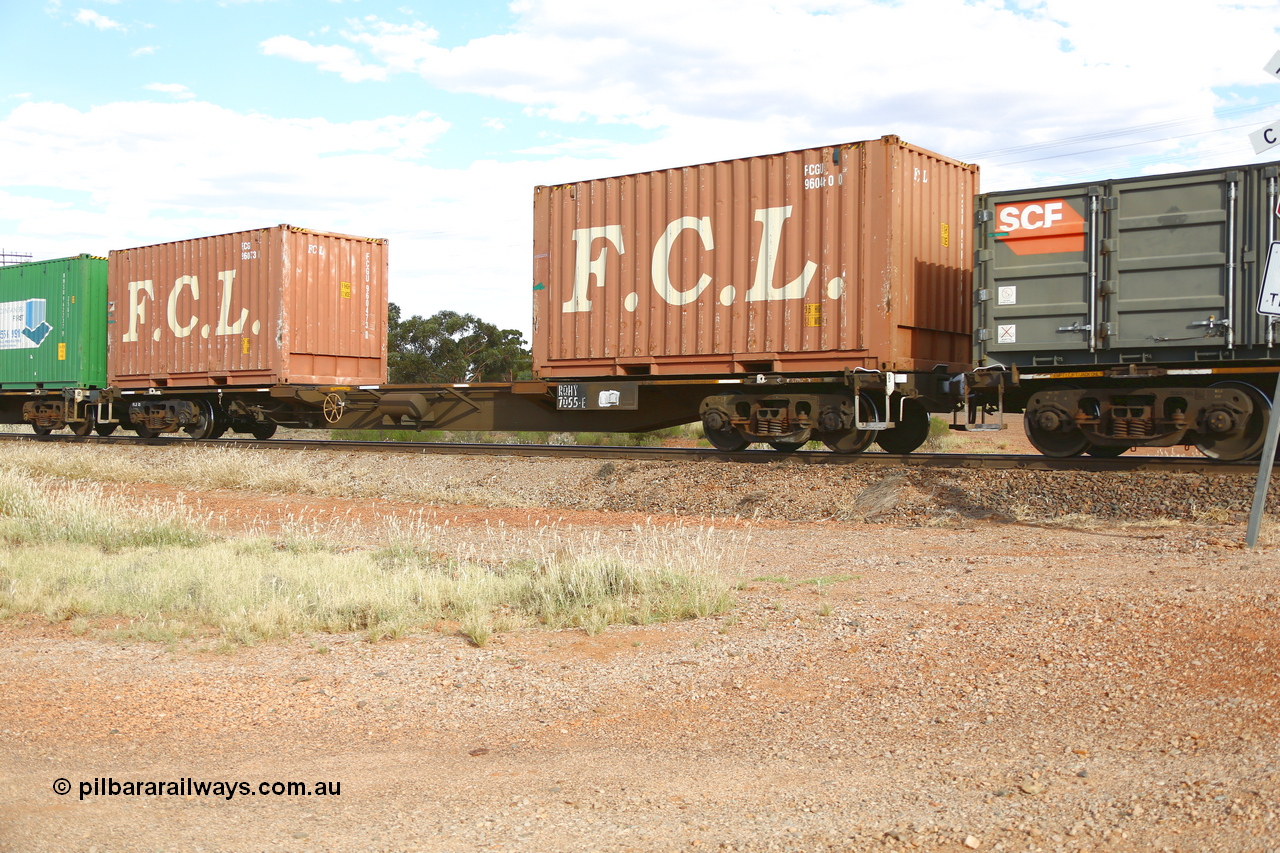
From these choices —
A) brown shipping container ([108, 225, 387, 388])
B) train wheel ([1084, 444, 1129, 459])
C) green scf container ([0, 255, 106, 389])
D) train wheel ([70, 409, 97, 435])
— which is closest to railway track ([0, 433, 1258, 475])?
train wheel ([1084, 444, 1129, 459])

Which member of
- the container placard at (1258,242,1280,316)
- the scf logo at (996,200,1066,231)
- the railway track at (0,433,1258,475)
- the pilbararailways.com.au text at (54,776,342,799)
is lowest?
the pilbararailways.com.au text at (54,776,342,799)

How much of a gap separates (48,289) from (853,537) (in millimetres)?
18644

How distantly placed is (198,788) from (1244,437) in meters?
9.87

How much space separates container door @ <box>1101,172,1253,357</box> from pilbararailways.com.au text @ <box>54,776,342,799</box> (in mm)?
9093

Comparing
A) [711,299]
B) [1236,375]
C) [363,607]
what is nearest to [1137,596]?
[363,607]

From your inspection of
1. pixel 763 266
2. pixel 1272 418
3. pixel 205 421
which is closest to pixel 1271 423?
pixel 1272 418

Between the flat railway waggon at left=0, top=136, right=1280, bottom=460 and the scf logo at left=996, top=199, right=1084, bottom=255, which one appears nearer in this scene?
the flat railway waggon at left=0, top=136, right=1280, bottom=460

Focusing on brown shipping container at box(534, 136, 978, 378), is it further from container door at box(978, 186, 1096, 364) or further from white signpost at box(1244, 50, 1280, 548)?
white signpost at box(1244, 50, 1280, 548)

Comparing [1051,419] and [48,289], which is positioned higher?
[48,289]

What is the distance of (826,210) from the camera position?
11883mm

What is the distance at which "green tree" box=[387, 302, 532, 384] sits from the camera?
36.3 meters

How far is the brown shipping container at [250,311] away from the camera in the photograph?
1748 centimetres

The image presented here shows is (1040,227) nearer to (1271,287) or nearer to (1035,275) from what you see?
(1035,275)

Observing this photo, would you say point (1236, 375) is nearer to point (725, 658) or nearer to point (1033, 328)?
point (1033, 328)
